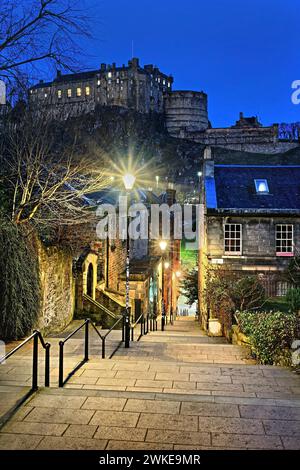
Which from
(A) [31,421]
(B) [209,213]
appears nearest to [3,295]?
(A) [31,421]

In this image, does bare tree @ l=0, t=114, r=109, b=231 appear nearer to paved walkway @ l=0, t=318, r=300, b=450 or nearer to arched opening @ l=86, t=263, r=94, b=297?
paved walkway @ l=0, t=318, r=300, b=450

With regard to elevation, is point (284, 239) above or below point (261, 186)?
below

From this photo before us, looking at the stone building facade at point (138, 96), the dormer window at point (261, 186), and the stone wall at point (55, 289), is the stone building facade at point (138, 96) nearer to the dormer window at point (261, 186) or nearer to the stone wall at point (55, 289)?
the dormer window at point (261, 186)

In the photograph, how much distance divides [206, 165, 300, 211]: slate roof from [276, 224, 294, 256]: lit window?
890 millimetres

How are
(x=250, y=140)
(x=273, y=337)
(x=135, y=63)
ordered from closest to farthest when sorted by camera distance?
(x=273, y=337) → (x=250, y=140) → (x=135, y=63)

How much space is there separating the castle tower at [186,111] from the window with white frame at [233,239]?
75709 millimetres

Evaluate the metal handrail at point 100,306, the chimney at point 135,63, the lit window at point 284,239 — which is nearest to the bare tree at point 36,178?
the metal handrail at point 100,306

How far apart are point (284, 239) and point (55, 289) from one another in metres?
12.8

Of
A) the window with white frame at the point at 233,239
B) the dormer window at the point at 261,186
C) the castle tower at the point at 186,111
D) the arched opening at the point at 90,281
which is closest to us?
the arched opening at the point at 90,281

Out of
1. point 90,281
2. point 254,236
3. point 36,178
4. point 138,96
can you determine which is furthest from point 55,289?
point 138,96

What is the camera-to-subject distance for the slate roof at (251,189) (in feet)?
74.3

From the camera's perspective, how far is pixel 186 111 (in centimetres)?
9769

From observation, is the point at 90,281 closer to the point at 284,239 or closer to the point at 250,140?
the point at 284,239
